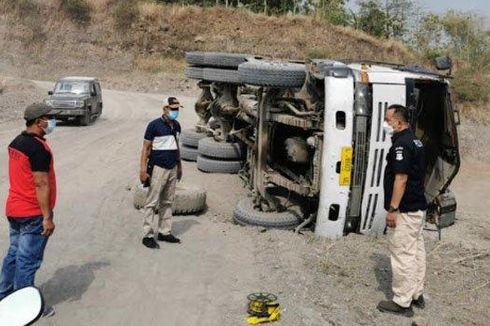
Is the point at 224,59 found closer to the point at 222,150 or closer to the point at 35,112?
the point at 222,150

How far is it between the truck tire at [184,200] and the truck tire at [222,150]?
2301 mm

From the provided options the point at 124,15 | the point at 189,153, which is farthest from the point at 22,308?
the point at 124,15

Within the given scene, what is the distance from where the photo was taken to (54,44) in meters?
41.4

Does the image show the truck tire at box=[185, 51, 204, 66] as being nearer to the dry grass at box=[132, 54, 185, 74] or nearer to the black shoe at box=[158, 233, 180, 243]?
the black shoe at box=[158, 233, 180, 243]

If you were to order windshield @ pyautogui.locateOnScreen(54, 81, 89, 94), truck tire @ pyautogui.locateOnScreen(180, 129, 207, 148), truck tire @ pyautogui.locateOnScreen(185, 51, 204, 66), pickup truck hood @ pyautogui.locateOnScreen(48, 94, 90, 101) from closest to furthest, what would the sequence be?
1. truck tire @ pyautogui.locateOnScreen(185, 51, 204, 66)
2. truck tire @ pyautogui.locateOnScreen(180, 129, 207, 148)
3. pickup truck hood @ pyautogui.locateOnScreen(48, 94, 90, 101)
4. windshield @ pyautogui.locateOnScreen(54, 81, 89, 94)

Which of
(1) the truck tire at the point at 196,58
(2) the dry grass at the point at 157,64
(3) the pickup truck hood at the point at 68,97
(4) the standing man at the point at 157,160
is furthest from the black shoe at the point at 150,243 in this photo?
(2) the dry grass at the point at 157,64

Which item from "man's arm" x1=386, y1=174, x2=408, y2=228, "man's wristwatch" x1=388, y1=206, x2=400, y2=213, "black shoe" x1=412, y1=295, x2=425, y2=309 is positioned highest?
"man's arm" x1=386, y1=174, x2=408, y2=228

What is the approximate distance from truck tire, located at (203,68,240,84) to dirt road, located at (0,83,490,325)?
2297 mm

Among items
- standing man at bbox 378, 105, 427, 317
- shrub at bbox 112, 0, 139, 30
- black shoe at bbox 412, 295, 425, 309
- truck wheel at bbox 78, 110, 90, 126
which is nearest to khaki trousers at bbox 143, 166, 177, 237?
standing man at bbox 378, 105, 427, 317

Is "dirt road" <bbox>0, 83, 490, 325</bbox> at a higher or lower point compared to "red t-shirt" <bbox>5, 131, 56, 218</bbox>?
lower

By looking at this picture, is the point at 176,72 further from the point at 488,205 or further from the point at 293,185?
the point at 293,185

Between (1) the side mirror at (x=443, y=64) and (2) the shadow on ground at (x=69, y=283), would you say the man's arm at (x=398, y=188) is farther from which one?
(1) the side mirror at (x=443, y=64)

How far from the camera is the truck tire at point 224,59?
10.6 m

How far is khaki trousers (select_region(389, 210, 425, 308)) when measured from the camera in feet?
16.6
